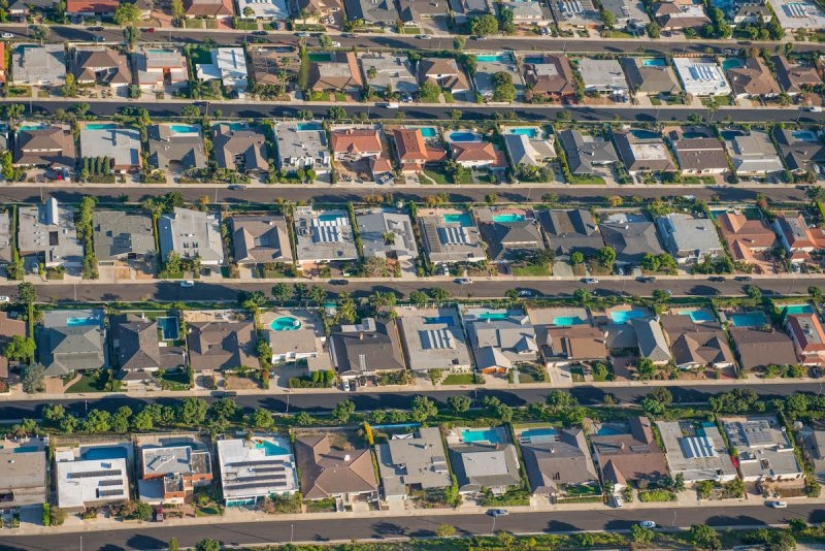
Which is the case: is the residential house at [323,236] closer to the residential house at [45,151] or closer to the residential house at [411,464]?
the residential house at [411,464]

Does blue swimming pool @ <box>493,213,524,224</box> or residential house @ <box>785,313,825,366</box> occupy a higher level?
blue swimming pool @ <box>493,213,524,224</box>

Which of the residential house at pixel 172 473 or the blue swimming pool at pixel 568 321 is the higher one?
the blue swimming pool at pixel 568 321

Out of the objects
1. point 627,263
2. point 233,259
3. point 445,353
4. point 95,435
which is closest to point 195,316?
point 233,259

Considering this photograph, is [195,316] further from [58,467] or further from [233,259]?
[58,467]

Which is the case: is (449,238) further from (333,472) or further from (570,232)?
(333,472)

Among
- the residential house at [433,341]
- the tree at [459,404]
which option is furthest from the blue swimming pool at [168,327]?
the tree at [459,404]

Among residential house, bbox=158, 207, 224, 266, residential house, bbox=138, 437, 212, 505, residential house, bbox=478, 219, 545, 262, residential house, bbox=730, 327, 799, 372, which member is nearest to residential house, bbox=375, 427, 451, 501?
residential house, bbox=138, 437, 212, 505

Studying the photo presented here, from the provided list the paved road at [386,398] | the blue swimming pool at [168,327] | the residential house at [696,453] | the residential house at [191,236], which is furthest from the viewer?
the residential house at [191,236]

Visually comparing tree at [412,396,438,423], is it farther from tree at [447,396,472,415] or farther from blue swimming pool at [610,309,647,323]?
blue swimming pool at [610,309,647,323]
